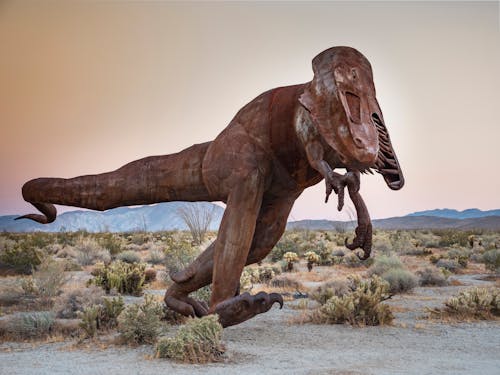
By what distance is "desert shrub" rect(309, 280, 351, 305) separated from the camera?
11.8m

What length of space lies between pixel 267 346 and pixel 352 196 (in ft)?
8.71

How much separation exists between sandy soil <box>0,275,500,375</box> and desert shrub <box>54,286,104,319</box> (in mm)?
2190

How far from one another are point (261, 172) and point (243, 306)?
4.79 ft

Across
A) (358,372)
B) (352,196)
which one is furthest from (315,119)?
(358,372)

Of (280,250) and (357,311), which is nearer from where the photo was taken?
(357,311)

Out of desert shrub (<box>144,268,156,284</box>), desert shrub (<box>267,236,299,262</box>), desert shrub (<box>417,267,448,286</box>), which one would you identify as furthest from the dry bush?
desert shrub (<box>417,267,448,286</box>)

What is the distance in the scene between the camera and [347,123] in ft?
21.2

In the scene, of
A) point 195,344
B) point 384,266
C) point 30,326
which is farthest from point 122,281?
point 384,266

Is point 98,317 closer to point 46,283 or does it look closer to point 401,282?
point 46,283

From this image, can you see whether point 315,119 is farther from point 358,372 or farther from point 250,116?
point 358,372

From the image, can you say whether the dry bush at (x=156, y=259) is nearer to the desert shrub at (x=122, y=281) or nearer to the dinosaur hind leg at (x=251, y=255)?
the desert shrub at (x=122, y=281)

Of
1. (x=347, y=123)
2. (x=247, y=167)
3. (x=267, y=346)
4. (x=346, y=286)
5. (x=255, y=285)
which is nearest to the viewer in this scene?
(x=347, y=123)

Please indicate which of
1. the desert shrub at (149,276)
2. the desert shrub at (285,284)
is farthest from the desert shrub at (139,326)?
the desert shrub at (149,276)

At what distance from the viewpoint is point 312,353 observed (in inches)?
310
